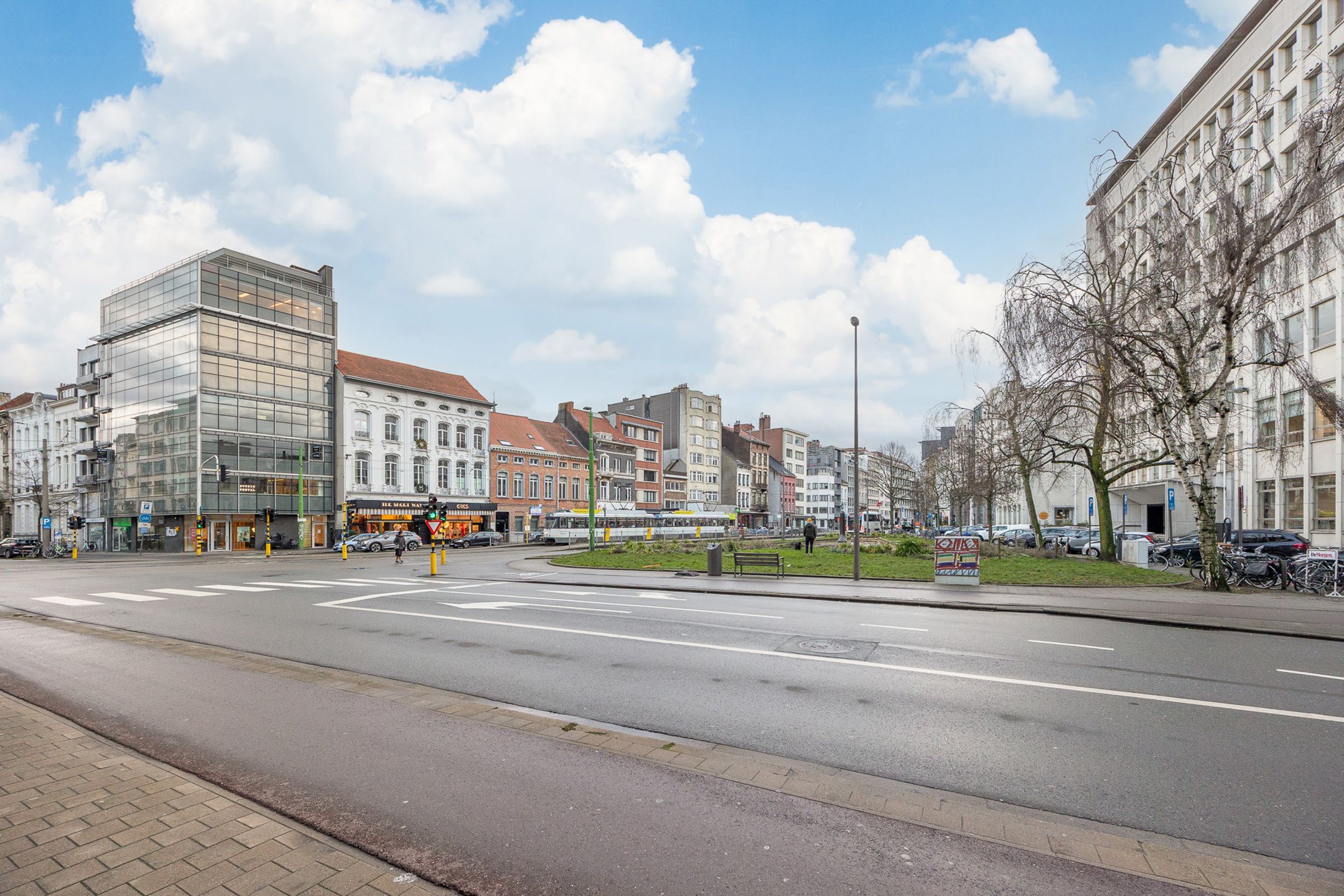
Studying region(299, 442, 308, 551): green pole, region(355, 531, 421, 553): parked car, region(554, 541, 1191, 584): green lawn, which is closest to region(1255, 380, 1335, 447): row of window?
region(554, 541, 1191, 584): green lawn

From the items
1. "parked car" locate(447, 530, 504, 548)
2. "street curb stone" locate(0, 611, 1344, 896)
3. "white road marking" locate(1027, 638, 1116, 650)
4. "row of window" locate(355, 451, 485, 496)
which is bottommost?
"parked car" locate(447, 530, 504, 548)

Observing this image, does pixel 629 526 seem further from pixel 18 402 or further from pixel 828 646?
pixel 18 402

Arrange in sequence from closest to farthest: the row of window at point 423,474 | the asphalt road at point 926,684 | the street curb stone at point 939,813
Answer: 1. the street curb stone at point 939,813
2. the asphalt road at point 926,684
3. the row of window at point 423,474

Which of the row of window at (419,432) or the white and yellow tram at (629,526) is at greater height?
the row of window at (419,432)

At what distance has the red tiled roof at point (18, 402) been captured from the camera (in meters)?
72.1

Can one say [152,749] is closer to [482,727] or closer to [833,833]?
[482,727]

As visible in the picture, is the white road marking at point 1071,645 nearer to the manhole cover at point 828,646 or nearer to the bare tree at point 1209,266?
the manhole cover at point 828,646

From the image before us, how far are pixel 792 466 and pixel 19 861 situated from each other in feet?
432

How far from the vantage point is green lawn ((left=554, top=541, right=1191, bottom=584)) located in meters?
21.5

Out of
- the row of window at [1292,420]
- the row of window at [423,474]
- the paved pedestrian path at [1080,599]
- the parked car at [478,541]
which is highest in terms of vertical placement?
the row of window at [1292,420]

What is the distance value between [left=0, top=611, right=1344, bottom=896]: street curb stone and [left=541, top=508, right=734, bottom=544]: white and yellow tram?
154 feet

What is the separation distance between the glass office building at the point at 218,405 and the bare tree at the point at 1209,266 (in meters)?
52.7

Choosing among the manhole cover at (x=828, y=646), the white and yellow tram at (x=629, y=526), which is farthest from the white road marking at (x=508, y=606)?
the white and yellow tram at (x=629, y=526)

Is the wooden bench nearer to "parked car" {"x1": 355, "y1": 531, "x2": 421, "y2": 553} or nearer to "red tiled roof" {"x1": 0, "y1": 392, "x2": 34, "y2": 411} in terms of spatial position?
"parked car" {"x1": 355, "y1": 531, "x2": 421, "y2": 553}
